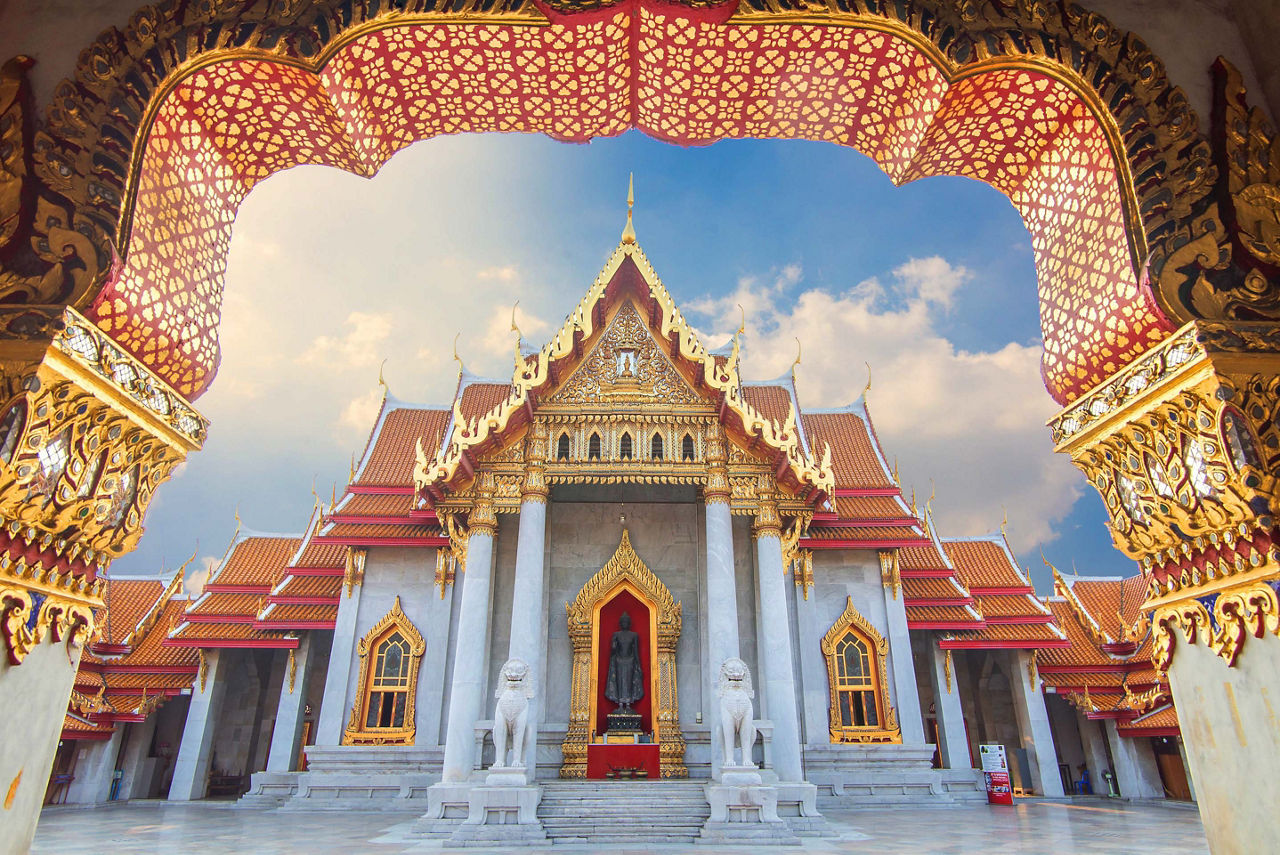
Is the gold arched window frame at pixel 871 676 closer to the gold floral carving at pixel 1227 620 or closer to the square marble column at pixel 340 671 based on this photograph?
the square marble column at pixel 340 671

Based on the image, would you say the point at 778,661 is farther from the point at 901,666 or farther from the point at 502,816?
the point at 901,666

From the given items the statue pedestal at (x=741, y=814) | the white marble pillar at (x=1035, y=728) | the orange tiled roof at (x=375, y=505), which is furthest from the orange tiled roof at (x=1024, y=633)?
the orange tiled roof at (x=375, y=505)

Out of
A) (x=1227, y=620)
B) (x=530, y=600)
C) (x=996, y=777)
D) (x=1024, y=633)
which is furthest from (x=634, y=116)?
(x=1024, y=633)

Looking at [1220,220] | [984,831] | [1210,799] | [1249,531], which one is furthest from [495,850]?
[1220,220]

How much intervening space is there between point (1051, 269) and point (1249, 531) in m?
Answer: 1.76

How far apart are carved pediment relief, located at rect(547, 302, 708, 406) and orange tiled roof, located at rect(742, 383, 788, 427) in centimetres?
488

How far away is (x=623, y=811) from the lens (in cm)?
956

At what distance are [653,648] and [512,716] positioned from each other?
11.0ft

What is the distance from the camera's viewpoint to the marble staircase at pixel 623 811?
9.16m

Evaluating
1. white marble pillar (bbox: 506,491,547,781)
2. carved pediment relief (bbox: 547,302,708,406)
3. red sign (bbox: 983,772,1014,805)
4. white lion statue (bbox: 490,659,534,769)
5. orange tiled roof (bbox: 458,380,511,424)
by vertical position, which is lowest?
red sign (bbox: 983,772,1014,805)

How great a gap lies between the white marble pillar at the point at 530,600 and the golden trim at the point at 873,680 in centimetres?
591

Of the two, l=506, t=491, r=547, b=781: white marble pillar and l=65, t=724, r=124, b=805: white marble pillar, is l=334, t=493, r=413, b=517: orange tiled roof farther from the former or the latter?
l=65, t=724, r=124, b=805: white marble pillar

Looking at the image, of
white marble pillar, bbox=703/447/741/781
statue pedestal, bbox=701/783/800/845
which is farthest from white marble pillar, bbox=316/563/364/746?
statue pedestal, bbox=701/783/800/845

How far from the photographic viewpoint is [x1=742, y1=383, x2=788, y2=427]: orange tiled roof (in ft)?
54.9
